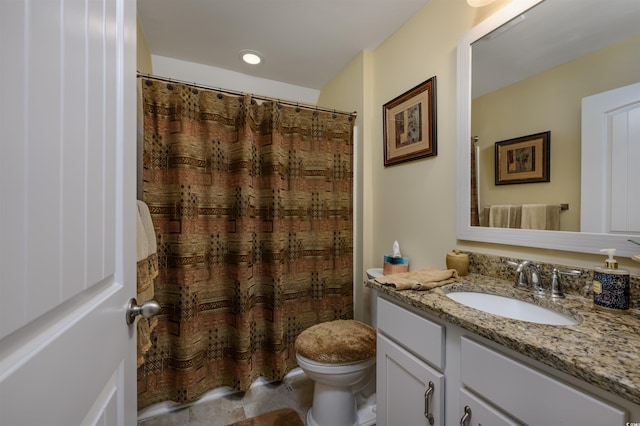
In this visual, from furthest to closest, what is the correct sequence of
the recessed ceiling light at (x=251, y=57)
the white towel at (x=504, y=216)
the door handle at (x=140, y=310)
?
1. the recessed ceiling light at (x=251, y=57)
2. the white towel at (x=504, y=216)
3. the door handle at (x=140, y=310)

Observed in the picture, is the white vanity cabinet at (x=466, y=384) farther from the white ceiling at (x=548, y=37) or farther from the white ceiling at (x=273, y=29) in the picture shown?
the white ceiling at (x=273, y=29)

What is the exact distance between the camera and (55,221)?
0.35 meters

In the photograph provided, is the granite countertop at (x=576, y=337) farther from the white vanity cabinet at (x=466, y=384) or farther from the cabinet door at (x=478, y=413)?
the cabinet door at (x=478, y=413)

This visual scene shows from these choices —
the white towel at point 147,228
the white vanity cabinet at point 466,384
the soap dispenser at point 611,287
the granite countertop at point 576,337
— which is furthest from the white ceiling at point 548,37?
the white towel at point 147,228

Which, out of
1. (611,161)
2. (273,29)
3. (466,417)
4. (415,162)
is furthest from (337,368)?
(273,29)

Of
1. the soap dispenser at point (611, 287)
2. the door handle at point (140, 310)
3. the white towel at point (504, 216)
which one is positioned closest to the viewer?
the door handle at point (140, 310)

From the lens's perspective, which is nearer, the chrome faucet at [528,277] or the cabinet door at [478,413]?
the cabinet door at [478,413]

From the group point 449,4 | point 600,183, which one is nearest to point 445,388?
point 600,183

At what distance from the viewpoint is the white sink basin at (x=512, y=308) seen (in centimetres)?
83

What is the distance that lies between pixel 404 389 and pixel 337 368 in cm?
37

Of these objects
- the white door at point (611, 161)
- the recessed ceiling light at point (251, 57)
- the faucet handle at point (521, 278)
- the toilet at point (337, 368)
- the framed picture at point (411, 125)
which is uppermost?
the recessed ceiling light at point (251, 57)

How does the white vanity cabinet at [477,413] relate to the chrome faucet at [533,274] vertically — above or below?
below

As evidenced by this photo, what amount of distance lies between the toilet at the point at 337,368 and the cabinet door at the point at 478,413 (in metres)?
0.59

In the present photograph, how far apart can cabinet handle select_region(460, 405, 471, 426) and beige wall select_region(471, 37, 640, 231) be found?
72 centimetres
